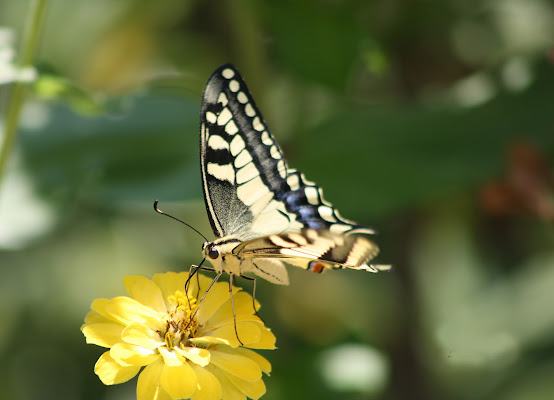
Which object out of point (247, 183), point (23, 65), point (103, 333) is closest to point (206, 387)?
point (103, 333)

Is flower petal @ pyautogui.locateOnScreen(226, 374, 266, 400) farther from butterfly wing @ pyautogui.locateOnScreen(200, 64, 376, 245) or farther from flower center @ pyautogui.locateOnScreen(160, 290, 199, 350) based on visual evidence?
butterfly wing @ pyautogui.locateOnScreen(200, 64, 376, 245)

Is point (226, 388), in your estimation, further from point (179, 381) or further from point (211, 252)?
point (211, 252)

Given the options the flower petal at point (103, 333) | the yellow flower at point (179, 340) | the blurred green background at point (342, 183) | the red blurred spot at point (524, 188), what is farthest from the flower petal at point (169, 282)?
the red blurred spot at point (524, 188)

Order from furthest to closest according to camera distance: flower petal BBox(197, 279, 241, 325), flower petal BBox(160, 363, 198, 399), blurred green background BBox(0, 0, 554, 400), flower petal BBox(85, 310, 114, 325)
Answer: blurred green background BBox(0, 0, 554, 400) → flower petal BBox(197, 279, 241, 325) → flower petal BBox(85, 310, 114, 325) → flower petal BBox(160, 363, 198, 399)

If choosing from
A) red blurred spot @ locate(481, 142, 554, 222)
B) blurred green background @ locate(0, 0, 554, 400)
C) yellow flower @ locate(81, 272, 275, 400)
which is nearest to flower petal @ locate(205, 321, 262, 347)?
yellow flower @ locate(81, 272, 275, 400)

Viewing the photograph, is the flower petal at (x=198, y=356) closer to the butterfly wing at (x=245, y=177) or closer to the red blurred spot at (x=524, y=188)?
the butterfly wing at (x=245, y=177)

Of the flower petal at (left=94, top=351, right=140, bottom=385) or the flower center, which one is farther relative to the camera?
the flower center

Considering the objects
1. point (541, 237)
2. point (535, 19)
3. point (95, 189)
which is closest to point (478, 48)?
point (535, 19)
